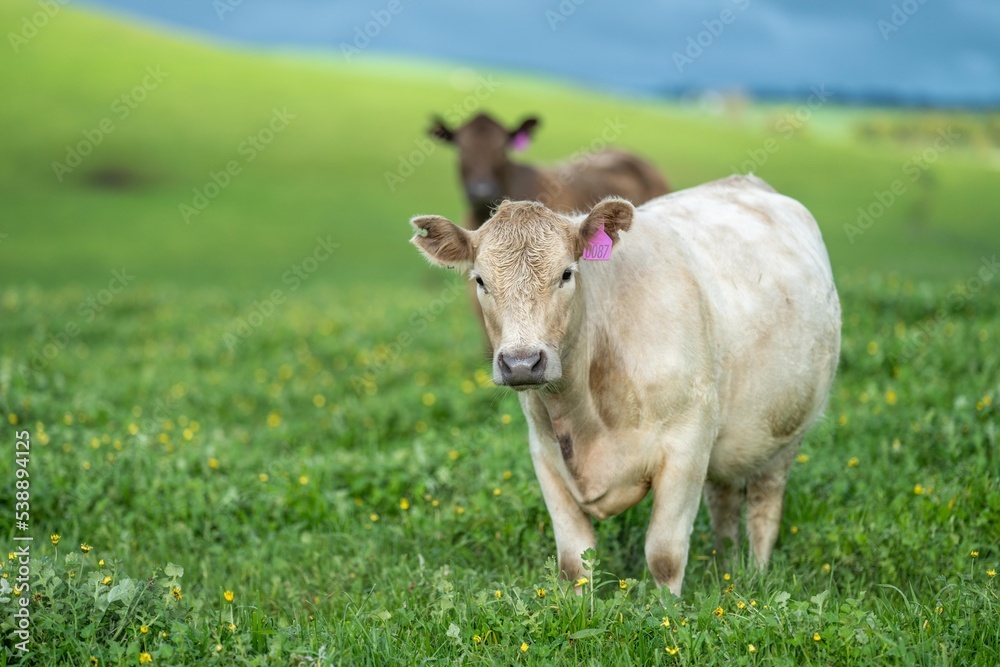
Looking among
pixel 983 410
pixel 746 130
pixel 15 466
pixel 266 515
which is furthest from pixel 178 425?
pixel 746 130

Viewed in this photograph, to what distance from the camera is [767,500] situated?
21.7 ft

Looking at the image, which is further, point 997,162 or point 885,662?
point 997,162

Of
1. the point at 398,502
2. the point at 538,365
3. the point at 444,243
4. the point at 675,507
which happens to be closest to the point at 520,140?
the point at 398,502

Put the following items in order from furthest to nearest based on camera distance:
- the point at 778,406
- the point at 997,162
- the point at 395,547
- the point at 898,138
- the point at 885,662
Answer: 1. the point at 898,138
2. the point at 997,162
3. the point at 395,547
4. the point at 778,406
5. the point at 885,662

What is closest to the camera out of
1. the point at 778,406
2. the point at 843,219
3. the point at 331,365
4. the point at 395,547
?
the point at 778,406

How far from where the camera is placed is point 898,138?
49.1 m

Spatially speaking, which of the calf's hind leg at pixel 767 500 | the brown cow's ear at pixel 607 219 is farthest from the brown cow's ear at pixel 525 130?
the brown cow's ear at pixel 607 219

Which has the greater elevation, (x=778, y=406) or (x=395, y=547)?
(x=778, y=406)

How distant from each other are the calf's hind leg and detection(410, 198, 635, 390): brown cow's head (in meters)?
2.18

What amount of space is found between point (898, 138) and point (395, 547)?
48.2 meters

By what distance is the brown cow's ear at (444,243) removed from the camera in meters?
5.24

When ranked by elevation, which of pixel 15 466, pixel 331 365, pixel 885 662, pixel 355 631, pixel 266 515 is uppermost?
pixel 331 365

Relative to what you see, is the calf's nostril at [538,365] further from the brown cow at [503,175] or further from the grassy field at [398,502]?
the brown cow at [503,175]

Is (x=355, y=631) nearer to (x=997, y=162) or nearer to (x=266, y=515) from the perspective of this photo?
(x=266, y=515)
